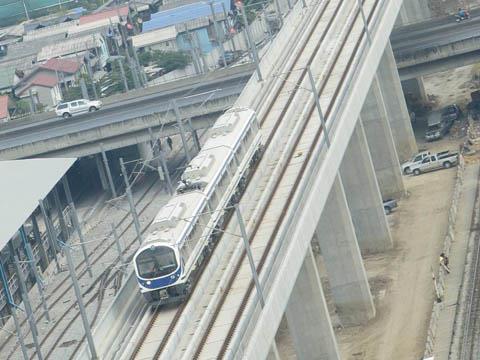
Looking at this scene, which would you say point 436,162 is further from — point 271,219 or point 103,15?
point 103,15

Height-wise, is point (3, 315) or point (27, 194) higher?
point (27, 194)

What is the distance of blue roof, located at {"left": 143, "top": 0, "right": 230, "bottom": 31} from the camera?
420ft

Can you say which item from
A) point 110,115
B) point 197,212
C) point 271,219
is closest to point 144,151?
point 110,115

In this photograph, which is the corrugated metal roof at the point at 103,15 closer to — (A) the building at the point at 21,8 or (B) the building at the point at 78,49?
(B) the building at the point at 78,49

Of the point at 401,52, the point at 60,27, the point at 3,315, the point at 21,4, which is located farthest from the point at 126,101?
the point at 21,4

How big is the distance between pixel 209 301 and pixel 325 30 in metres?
35.4

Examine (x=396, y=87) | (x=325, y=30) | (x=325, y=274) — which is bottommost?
(x=325, y=274)

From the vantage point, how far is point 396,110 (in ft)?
271

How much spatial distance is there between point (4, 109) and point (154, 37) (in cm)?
1943

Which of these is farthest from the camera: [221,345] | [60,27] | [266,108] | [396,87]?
[60,27]

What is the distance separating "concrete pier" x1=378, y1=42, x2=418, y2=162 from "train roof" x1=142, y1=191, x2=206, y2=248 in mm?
35790

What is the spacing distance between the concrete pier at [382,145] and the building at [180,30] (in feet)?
156

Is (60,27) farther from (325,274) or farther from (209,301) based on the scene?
(209,301)

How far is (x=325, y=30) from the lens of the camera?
75438mm
